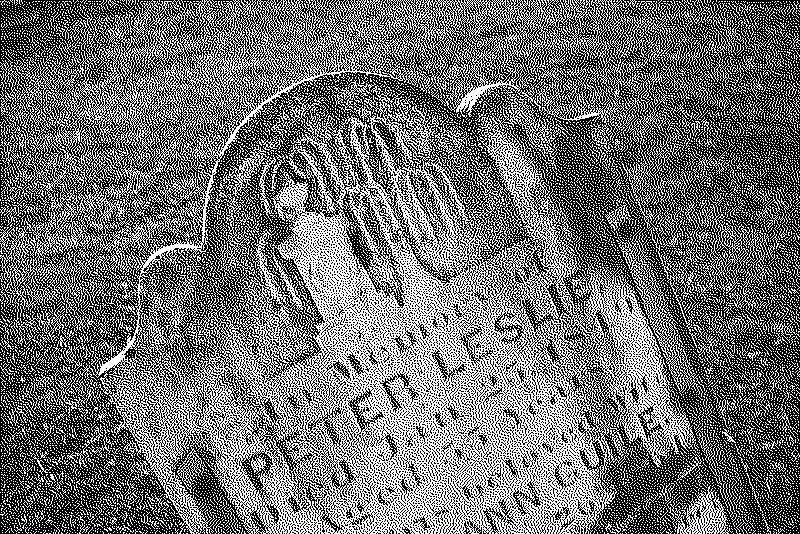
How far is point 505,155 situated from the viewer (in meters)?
0.86

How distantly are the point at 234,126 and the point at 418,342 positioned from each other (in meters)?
0.40

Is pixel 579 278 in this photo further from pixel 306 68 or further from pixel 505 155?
pixel 306 68

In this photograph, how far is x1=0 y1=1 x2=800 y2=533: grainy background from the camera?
2.69ft

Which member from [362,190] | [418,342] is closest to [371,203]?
[362,190]

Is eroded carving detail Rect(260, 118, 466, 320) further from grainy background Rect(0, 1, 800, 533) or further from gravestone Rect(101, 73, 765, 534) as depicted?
grainy background Rect(0, 1, 800, 533)

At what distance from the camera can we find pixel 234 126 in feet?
2.83

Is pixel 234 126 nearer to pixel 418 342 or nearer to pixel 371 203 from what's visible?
pixel 371 203

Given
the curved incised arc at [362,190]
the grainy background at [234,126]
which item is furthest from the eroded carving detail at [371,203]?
the grainy background at [234,126]

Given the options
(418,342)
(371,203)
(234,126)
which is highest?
(234,126)

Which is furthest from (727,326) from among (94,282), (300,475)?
(94,282)

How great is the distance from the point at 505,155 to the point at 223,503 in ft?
2.03

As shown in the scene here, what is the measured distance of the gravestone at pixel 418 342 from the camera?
82cm

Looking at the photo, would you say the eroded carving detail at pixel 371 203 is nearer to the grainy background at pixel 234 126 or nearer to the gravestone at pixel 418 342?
the gravestone at pixel 418 342

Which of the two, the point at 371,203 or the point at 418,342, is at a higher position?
the point at 371,203
